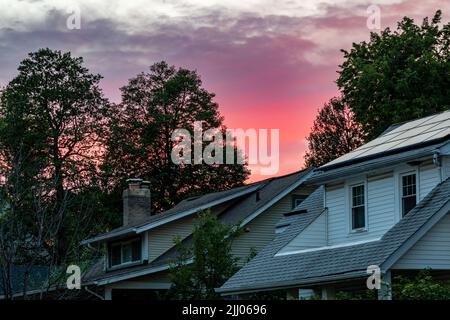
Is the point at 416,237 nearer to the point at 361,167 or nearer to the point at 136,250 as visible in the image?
the point at 361,167

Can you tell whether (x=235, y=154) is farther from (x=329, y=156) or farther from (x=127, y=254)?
(x=127, y=254)

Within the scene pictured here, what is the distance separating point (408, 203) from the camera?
28891 millimetres

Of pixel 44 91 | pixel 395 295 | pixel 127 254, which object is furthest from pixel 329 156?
pixel 395 295

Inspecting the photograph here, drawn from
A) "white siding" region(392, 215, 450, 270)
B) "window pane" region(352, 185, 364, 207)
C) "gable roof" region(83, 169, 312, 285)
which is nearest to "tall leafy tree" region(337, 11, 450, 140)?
"gable roof" region(83, 169, 312, 285)

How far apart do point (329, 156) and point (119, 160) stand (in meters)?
19.2

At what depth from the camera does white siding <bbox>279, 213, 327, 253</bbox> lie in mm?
31984

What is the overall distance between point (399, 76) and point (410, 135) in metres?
27.2

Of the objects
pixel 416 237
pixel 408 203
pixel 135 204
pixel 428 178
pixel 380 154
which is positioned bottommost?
pixel 416 237

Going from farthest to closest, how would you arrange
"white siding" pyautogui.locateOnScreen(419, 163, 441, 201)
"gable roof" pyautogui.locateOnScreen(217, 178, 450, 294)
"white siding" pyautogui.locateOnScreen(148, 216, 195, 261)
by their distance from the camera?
"white siding" pyautogui.locateOnScreen(148, 216, 195, 261) → "white siding" pyautogui.locateOnScreen(419, 163, 441, 201) → "gable roof" pyautogui.locateOnScreen(217, 178, 450, 294)

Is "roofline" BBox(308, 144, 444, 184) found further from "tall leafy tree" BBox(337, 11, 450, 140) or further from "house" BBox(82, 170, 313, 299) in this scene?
"tall leafy tree" BBox(337, 11, 450, 140)

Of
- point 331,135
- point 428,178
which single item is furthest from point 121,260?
point 331,135

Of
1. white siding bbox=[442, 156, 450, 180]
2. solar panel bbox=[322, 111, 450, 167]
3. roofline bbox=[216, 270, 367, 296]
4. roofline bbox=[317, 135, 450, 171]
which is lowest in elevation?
roofline bbox=[216, 270, 367, 296]

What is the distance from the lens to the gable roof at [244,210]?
140ft

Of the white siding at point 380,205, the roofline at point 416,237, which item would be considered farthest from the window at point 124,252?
the roofline at point 416,237
